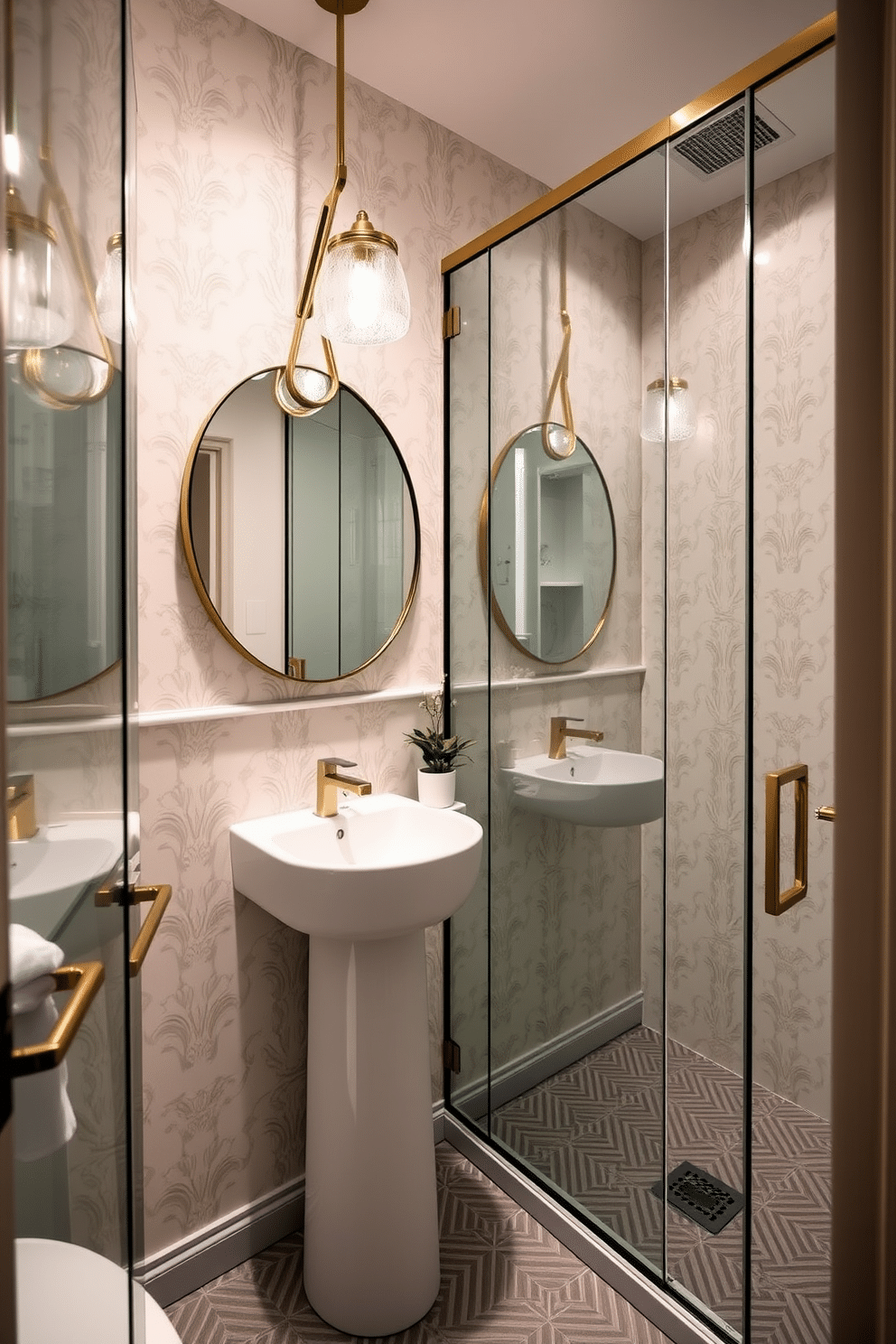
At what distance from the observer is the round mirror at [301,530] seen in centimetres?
160

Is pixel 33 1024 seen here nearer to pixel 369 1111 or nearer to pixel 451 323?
pixel 369 1111

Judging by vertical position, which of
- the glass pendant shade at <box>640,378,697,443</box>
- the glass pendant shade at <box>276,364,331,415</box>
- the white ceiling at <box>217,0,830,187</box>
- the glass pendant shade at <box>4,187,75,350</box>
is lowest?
the glass pendant shade at <box>4,187,75,350</box>

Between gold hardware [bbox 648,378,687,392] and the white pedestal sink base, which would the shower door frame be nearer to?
gold hardware [bbox 648,378,687,392]

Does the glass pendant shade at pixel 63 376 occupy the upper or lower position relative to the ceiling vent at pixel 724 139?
lower

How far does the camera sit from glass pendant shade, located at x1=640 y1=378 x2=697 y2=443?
55.4 inches

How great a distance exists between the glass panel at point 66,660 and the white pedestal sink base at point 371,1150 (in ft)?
2.13

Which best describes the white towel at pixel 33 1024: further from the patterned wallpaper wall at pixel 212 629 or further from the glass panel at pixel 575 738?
the glass panel at pixel 575 738

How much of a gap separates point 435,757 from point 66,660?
126 centimetres

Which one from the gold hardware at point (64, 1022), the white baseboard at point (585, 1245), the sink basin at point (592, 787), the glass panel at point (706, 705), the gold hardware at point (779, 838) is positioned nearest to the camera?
the gold hardware at point (64, 1022)

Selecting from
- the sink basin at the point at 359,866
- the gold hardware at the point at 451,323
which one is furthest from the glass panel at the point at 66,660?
the gold hardware at the point at 451,323

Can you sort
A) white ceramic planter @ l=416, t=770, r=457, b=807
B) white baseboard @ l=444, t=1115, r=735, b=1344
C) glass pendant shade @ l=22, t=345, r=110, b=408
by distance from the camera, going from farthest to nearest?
white ceramic planter @ l=416, t=770, r=457, b=807 < white baseboard @ l=444, t=1115, r=735, b=1344 < glass pendant shade @ l=22, t=345, r=110, b=408

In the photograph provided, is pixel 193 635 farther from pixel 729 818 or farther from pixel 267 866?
pixel 729 818

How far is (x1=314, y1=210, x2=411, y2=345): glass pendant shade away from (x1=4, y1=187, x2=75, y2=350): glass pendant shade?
94 centimetres

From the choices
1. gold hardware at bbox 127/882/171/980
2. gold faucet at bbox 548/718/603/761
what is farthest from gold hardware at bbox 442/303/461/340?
gold hardware at bbox 127/882/171/980
